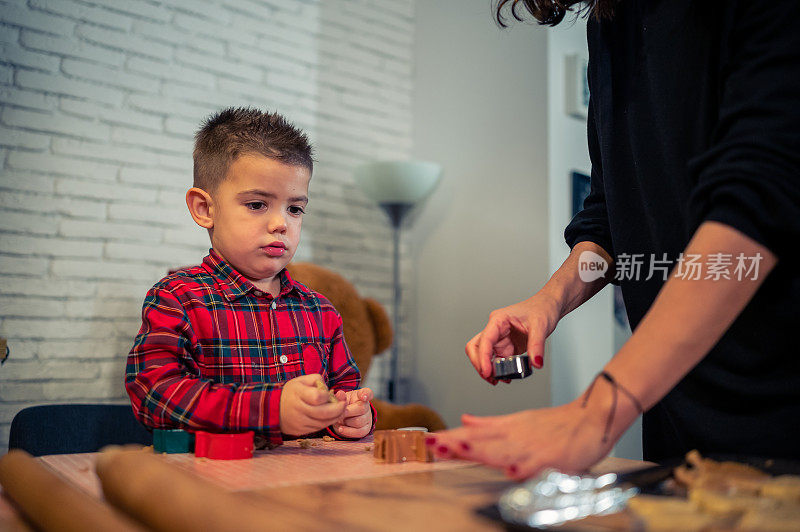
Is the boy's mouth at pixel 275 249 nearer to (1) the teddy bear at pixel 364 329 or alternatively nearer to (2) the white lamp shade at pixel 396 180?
(1) the teddy bear at pixel 364 329

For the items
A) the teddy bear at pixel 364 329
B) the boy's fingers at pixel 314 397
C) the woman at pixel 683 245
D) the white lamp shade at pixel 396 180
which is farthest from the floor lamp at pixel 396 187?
the boy's fingers at pixel 314 397

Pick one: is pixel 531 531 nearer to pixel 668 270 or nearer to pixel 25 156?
pixel 668 270

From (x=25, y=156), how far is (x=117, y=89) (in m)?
0.46

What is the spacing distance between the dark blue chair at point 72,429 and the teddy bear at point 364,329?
3.49 feet

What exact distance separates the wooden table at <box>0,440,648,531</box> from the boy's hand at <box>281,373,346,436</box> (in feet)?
0.40

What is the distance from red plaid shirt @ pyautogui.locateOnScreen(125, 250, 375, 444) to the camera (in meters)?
0.94

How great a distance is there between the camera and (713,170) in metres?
0.68

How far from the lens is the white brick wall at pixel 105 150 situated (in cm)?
255

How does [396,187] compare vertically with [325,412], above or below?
above

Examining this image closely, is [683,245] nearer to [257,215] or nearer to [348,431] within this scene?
[348,431]

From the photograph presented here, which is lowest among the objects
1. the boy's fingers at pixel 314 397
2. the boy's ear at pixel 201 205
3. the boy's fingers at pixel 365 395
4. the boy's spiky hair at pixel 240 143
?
the boy's fingers at pixel 365 395

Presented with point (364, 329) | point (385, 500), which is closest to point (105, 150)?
point (364, 329)

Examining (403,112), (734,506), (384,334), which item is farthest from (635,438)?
(734,506)

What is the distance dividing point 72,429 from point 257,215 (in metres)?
0.79
